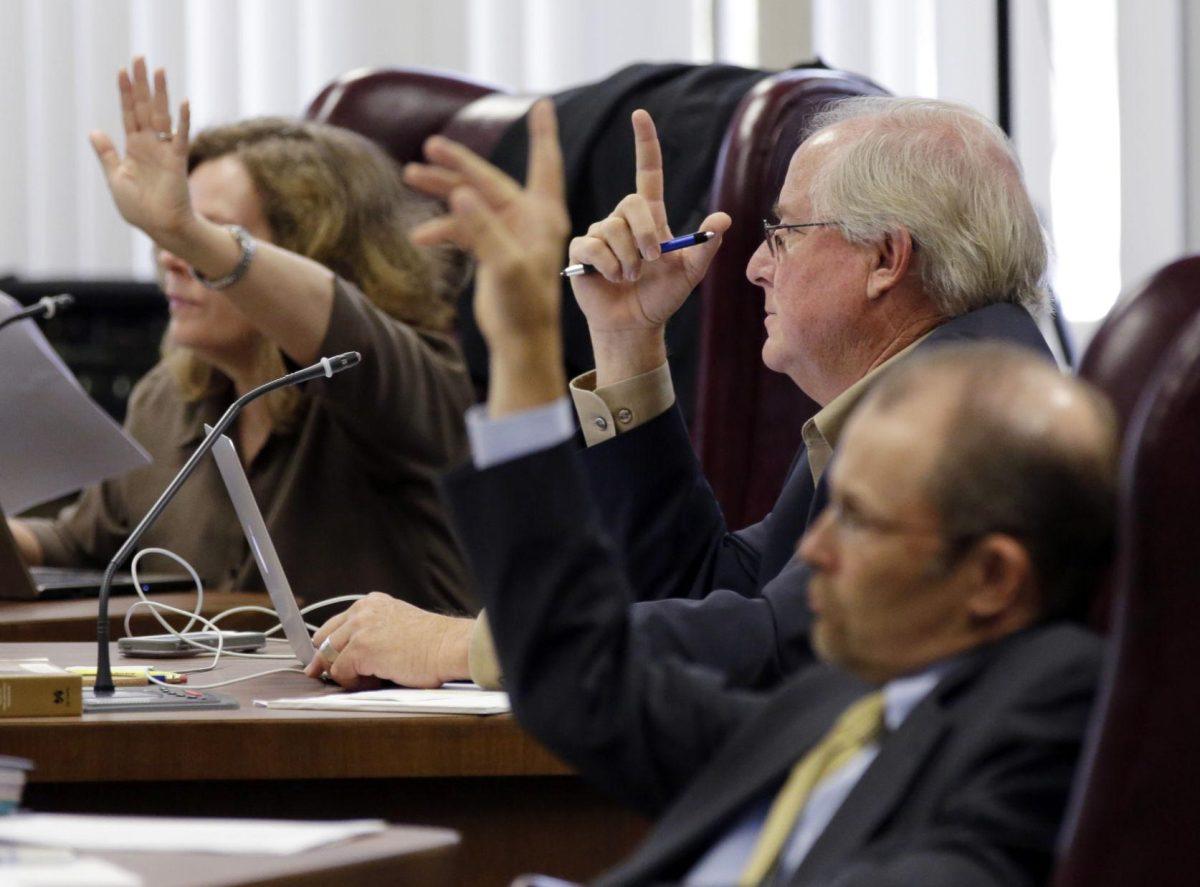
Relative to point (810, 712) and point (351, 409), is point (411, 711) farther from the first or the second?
point (351, 409)

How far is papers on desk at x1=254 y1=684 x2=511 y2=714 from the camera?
1.51 metres

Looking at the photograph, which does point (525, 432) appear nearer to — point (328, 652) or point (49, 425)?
point (328, 652)

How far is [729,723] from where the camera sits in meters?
1.10

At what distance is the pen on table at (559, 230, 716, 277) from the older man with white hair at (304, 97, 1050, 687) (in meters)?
0.01

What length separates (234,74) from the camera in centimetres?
400

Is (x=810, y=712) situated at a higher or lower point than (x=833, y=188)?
lower

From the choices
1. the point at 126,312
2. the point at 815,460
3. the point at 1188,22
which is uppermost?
the point at 1188,22

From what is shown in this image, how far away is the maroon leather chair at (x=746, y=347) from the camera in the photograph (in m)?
2.55

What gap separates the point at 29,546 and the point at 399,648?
4.49 ft

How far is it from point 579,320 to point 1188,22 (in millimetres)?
1255

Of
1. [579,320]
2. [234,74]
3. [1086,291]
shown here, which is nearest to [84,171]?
[234,74]

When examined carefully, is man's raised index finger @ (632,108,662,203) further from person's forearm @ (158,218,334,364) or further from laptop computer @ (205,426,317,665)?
person's forearm @ (158,218,334,364)

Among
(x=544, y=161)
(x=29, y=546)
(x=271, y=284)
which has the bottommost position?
(x=29, y=546)

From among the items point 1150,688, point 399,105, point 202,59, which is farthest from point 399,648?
point 202,59
